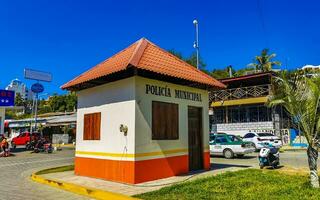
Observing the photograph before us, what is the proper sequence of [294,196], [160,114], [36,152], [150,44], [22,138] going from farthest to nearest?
[22,138] < [36,152] < [150,44] < [160,114] < [294,196]

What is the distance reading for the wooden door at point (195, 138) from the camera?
1264 cm

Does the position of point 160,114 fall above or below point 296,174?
above

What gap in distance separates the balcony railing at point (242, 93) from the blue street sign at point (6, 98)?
66.4 feet

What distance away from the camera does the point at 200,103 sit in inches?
518

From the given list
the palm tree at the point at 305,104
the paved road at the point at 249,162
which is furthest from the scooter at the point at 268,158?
the palm tree at the point at 305,104

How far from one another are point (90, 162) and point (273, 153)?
7855 mm

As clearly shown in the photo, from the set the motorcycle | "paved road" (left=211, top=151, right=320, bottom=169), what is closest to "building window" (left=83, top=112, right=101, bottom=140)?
"paved road" (left=211, top=151, right=320, bottom=169)

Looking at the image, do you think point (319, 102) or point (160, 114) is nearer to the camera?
point (319, 102)

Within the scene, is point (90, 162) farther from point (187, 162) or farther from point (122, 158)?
point (187, 162)

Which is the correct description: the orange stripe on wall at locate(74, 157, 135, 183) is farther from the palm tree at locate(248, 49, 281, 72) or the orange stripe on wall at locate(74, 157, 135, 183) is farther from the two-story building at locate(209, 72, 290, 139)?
the palm tree at locate(248, 49, 281, 72)

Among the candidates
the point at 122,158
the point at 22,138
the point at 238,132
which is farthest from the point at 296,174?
the point at 22,138

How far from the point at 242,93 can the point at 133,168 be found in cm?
2390

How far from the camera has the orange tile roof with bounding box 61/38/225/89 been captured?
10.5 meters

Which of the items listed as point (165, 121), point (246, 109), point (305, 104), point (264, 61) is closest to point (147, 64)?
point (165, 121)
